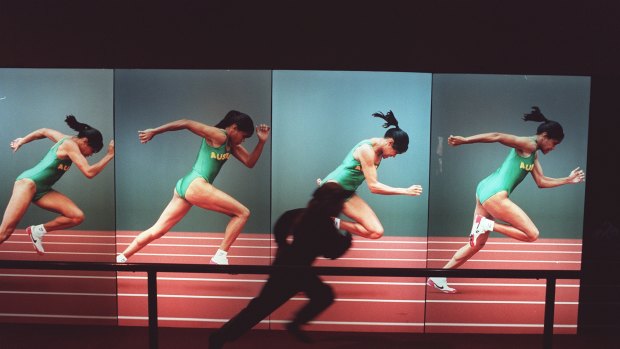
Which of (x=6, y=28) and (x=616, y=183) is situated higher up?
(x=6, y=28)

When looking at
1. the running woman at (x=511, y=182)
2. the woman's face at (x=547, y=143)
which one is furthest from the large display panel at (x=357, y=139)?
the woman's face at (x=547, y=143)

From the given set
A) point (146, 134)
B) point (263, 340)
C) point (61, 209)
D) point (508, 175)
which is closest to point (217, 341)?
point (263, 340)

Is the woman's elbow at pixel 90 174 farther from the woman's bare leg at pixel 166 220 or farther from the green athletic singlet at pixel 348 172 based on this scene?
the green athletic singlet at pixel 348 172

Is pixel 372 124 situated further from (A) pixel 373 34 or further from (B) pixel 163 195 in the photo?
(B) pixel 163 195

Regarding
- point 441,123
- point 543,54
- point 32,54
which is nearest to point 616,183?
point 543,54

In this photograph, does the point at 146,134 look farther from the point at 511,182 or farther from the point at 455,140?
the point at 511,182

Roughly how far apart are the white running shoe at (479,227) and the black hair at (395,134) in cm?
89

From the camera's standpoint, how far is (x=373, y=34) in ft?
11.6

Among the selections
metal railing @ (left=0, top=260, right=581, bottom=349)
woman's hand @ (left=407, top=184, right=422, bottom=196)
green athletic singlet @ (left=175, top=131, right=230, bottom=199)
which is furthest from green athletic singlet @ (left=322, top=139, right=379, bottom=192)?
metal railing @ (left=0, top=260, right=581, bottom=349)

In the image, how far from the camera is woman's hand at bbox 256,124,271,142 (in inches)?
141

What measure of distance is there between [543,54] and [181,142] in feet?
10.4

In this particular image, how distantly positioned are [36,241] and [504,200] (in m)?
4.14

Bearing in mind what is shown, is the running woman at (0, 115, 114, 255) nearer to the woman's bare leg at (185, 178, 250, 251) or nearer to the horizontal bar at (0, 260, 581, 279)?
the woman's bare leg at (185, 178, 250, 251)

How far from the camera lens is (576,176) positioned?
143 inches
